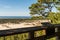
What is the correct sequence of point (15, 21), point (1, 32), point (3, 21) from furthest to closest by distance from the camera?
point (15, 21)
point (3, 21)
point (1, 32)

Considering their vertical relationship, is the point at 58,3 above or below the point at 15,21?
above

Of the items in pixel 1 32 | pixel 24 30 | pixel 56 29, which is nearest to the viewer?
pixel 1 32

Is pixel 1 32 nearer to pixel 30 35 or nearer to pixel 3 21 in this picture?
pixel 30 35

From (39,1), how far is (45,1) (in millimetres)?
1155

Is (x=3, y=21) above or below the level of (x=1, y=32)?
below

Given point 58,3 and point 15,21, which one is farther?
point 58,3

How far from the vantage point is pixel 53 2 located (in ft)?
97.5

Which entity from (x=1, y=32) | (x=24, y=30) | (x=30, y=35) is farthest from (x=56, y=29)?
(x=1, y=32)

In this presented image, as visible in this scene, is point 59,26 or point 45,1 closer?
point 59,26

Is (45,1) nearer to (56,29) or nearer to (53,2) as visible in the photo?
(53,2)

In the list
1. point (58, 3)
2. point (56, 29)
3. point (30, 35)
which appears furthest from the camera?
point (58, 3)

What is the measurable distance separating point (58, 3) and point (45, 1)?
2.56 metres

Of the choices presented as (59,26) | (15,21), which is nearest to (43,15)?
(15,21)

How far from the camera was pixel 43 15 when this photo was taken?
99.2 feet
